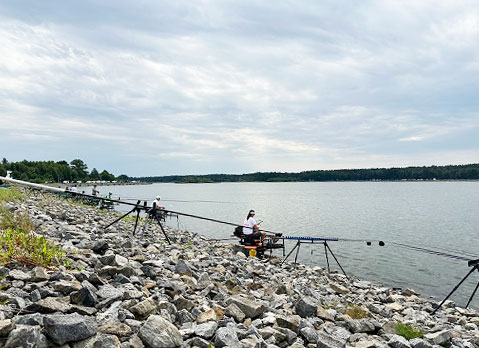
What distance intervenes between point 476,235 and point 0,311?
134 ft

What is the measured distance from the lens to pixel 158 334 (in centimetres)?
477

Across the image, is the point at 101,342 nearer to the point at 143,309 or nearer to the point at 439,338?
the point at 143,309

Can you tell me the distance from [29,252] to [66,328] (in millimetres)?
3228

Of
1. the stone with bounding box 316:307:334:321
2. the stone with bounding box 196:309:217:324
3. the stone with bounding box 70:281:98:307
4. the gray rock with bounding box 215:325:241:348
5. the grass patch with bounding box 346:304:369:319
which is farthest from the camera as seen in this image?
the grass patch with bounding box 346:304:369:319

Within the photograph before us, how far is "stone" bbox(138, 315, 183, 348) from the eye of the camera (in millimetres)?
4703

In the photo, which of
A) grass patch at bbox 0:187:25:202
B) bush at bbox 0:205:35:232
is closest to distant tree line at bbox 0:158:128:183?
grass patch at bbox 0:187:25:202

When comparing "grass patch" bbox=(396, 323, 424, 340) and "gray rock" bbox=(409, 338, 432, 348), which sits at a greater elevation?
"gray rock" bbox=(409, 338, 432, 348)

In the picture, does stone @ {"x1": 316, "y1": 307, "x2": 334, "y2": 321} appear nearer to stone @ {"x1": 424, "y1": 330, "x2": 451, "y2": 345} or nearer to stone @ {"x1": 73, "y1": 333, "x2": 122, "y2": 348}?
stone @ {"x1": 424, "y1": 330, "x2": 451, "y2": 345}

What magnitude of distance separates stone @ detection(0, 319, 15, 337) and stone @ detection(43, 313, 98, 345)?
1.19ft

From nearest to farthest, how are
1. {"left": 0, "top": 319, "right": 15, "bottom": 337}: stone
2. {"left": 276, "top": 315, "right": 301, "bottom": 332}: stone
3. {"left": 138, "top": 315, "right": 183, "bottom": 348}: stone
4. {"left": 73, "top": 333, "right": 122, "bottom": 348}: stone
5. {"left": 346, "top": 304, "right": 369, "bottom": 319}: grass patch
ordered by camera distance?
{"left": 0, "top": 319, "right": 15, "bottom": 337}: stone
{"left": 73, "top": 333, "right": 122, "bottom": 348}: stone
{"left": 138, "top": 315, "right": 183, "bottom": 348}: stone
{"left": 276, "top": 315, "right": 301, "bottom": 332}: stone
{"left": 346, "top": 304, "right": 369, "bottom": 319}: grass patch

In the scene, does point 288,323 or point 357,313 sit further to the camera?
point 357,313

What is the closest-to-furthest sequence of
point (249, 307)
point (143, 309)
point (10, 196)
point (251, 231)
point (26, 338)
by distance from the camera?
point (26, 338) → point (143, 309) → point (249, 307) → point (251, 231) → point (10, 196)

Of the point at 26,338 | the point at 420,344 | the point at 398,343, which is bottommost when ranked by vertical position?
the point at 420,344

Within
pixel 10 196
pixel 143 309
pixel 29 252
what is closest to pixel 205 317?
pixel 143 309
